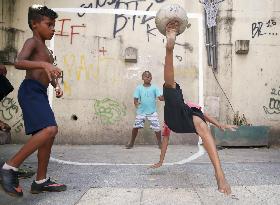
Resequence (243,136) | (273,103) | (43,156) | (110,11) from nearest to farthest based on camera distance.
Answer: (43,156) → (243,136) → (273,103) → (110,11)

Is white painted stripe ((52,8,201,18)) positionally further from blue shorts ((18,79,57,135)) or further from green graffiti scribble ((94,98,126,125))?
blue shorts ((18,79,57,135))

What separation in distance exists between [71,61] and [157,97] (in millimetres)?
1962

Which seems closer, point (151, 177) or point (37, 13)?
point (37, 13)

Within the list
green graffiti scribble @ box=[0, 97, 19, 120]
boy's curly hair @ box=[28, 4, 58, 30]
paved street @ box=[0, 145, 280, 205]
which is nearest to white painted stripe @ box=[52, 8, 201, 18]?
green graffiti scribble @ box=[0, 97, 19, 120]

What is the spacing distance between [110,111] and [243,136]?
2711mm

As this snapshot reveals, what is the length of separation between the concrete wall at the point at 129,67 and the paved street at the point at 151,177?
901 millimetres

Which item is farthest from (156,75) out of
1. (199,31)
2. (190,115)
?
(190,115)

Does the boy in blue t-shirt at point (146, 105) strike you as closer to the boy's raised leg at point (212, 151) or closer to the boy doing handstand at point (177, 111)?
the boy doing handstand at point (177, 111)

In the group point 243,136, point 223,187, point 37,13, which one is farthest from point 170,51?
point 243,136

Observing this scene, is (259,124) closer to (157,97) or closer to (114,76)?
(157,97)

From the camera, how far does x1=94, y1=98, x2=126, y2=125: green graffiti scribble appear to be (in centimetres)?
796

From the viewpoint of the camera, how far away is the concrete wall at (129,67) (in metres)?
7.91

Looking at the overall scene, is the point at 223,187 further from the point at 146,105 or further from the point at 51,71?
the point at 146,105

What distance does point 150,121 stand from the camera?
756 cm
